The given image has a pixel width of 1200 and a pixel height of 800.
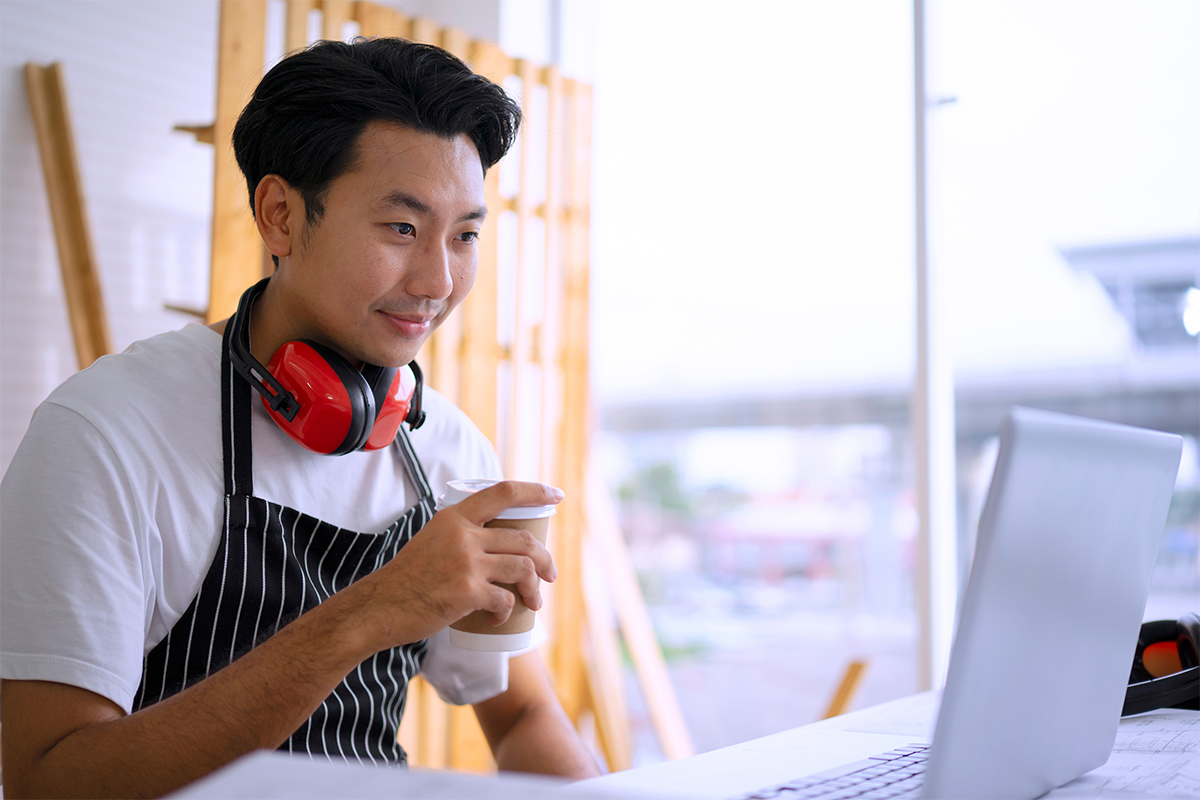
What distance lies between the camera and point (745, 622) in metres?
5.18

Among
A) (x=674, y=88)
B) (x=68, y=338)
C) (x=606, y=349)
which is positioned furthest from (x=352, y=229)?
(x=674, y=88)

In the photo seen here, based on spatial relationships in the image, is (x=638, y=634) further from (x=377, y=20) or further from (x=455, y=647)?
(x=377, y=20)

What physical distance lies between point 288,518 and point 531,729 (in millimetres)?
467

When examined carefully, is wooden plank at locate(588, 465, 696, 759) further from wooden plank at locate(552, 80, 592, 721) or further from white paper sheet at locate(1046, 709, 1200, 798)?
white paper sheet at locate(1046, 709, 1200, 798)

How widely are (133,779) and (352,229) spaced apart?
0.68m

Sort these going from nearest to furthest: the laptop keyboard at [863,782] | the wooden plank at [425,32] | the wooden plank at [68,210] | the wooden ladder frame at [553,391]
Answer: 1. the laptop keyboard at [863,782]
2. the wooden plank at [68,210]
3. the wooden plank at [425,32]
4. the wooden ladder frame at [553,391]

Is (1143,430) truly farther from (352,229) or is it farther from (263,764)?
(352,229)

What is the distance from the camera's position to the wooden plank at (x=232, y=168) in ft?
7.12

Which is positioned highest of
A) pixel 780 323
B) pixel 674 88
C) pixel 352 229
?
pixel 674 88

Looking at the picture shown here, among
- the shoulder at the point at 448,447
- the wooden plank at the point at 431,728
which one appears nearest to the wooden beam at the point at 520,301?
the wooden plank at the point at 431,728

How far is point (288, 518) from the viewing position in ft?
3.84

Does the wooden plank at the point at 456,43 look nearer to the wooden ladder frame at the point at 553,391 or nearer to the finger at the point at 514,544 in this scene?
the wooden ladder frame at the point at 553,391

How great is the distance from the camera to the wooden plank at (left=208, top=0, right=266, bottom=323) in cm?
217

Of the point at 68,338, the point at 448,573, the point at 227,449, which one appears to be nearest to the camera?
the point at 448,573
